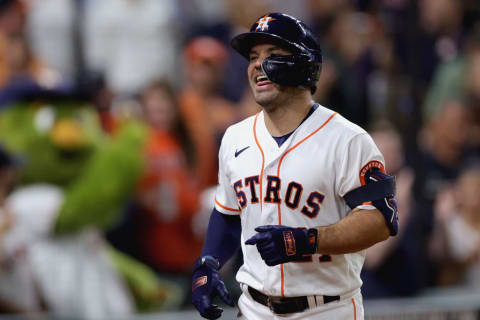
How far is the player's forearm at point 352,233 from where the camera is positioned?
113 inches

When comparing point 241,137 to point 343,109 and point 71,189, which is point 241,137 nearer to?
point 71,189

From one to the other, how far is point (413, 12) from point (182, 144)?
1.98 meters

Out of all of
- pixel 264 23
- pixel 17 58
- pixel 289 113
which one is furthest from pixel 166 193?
pixel 264 23

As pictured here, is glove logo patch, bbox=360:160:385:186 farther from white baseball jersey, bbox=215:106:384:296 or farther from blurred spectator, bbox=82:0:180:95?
blurred spectator, bbox=82:0:180:95

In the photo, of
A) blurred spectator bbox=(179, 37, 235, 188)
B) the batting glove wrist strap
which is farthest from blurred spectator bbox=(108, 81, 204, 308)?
the batting glove wrist strap

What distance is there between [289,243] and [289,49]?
2.17ft

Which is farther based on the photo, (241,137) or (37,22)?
(37,22)

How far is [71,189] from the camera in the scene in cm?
576

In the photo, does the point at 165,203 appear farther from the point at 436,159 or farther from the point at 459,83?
the point at 459,83

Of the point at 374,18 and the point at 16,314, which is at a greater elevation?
the point at 374,18

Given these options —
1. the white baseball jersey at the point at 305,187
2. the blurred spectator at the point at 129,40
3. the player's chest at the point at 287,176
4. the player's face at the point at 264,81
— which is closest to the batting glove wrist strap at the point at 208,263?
the white baseball jersey at the point at 305,187

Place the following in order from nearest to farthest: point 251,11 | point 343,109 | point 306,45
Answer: point 306,45, point 343,109, point 251,11

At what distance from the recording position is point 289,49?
2.99 metres

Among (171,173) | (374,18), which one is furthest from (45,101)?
(374,18)
